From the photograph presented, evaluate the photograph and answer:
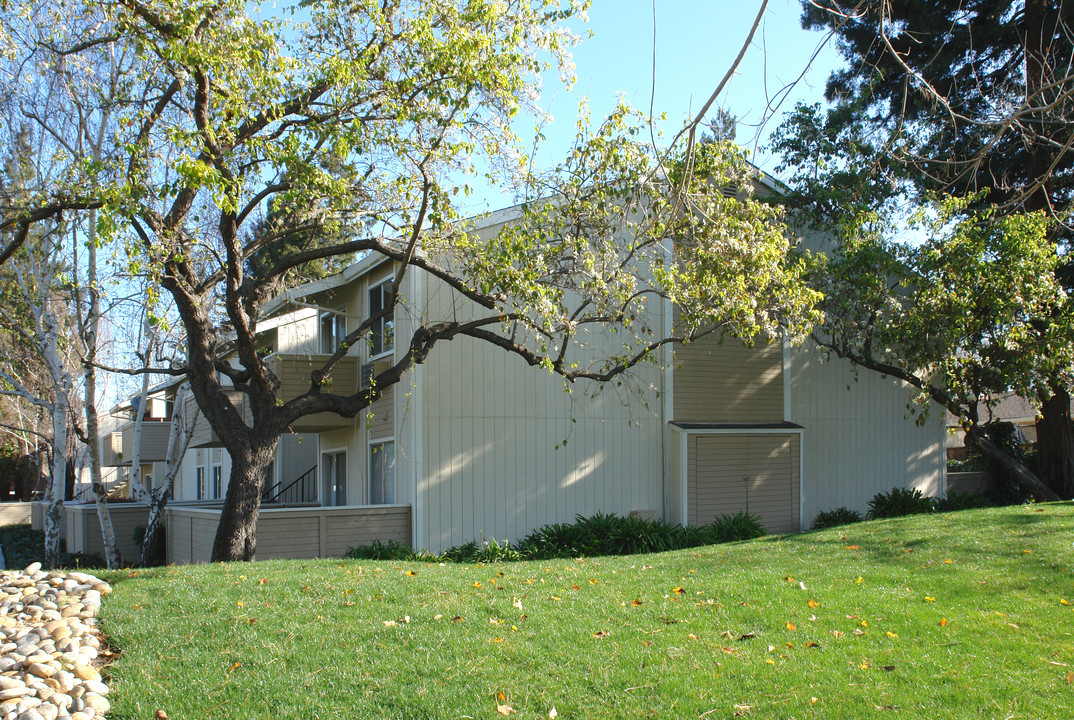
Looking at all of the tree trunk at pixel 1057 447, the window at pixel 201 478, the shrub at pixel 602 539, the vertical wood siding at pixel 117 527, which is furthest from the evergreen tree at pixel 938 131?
the window at pixel 201 478

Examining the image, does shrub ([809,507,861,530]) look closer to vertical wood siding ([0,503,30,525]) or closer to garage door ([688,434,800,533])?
garage door ([688,434,800,533])

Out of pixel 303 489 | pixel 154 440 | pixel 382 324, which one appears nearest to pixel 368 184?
pixel 382 324

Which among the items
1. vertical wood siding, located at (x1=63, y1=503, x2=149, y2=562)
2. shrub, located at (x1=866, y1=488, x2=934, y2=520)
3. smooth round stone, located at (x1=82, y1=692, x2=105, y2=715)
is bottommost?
vertical wood siding, located at (x1=63, y1=503, x2=149, y2=562)

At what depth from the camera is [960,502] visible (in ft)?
63.8

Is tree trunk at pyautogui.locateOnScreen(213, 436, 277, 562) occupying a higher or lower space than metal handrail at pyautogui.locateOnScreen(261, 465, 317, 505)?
higher

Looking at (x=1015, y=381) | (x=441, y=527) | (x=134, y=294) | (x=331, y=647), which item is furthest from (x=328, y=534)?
(x=1015, y=381)

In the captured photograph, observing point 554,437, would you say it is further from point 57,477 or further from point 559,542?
point 57,477

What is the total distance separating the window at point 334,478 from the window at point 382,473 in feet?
5.64

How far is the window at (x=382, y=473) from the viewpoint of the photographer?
50.4 feet

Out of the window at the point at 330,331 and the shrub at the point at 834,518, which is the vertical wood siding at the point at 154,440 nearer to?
the window at the point at 330,331

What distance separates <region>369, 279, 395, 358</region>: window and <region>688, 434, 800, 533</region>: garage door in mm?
6426

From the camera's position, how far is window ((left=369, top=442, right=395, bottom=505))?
605 inches

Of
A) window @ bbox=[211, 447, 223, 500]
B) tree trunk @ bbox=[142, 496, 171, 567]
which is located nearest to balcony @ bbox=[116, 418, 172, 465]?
window @ bbox=[211, 447, 223, 500]

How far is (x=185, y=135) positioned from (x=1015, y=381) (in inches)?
582
